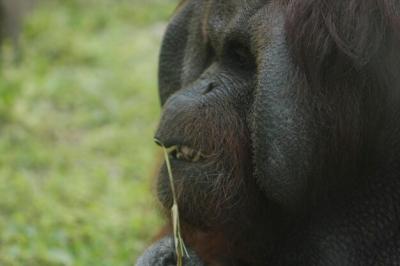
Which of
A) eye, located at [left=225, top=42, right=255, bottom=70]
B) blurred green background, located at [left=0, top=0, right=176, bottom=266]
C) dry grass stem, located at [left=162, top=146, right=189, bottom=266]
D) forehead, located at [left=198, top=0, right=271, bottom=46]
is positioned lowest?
blurred green background, located at [left=0, top=0, right=176, bottom=266]

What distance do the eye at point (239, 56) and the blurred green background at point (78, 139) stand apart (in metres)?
0.66

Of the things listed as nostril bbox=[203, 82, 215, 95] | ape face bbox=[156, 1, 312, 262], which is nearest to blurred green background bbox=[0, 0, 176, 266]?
ape face bbox=[156, 1, 312, 262]

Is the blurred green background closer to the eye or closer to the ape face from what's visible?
the ape face

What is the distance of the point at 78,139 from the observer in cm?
590

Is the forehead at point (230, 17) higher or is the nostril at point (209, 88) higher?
the forehead at point (230, 17)

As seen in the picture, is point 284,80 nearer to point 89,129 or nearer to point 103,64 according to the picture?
point 89,129

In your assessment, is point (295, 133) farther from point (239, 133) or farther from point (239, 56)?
point (239, 56)

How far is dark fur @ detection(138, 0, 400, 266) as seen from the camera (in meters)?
2.63

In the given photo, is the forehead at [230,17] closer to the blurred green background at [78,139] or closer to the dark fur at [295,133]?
the dark fur at [295,133]

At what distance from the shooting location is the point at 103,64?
24.0 feet

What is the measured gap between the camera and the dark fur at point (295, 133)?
2629mm

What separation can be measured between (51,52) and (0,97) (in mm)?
1506

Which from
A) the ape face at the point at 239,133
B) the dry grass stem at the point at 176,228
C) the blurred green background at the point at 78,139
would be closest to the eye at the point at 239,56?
the ape face at the point at 239,133

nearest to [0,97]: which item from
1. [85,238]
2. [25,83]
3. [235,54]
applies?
[25,83]
